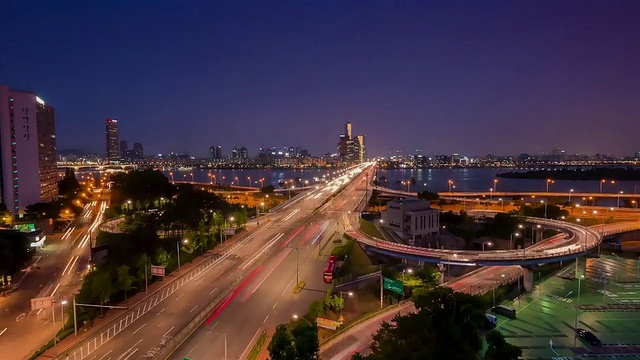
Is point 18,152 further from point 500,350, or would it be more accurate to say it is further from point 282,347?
point 500,350

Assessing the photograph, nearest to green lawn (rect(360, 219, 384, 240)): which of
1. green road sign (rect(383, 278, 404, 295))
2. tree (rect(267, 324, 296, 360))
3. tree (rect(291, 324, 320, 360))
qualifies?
green road sign (rect(383, 278, 404, 295))

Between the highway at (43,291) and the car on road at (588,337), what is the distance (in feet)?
91.0

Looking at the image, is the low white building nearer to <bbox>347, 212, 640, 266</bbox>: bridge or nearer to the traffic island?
<bbox>347, 212, 640, 266</bbox>: bridge

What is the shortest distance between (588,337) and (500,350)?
36.1ft

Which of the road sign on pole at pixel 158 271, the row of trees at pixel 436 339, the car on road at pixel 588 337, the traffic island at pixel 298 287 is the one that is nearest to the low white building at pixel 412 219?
the traffic island at pixel 298 287

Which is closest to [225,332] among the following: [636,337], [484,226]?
[636,337]

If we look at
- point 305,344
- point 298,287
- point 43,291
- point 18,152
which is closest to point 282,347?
point 305,344

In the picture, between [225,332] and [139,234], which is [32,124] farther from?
[225,332]

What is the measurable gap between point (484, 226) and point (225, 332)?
38.5m

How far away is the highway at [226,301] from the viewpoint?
60.3 ft

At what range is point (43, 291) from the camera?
27094mm

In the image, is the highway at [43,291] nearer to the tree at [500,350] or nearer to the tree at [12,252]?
the tree at [12,252]

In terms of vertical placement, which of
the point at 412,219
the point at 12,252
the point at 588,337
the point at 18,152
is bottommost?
the point at 588,337

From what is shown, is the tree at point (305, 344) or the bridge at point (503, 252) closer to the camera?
the tree at point (305, 344)
